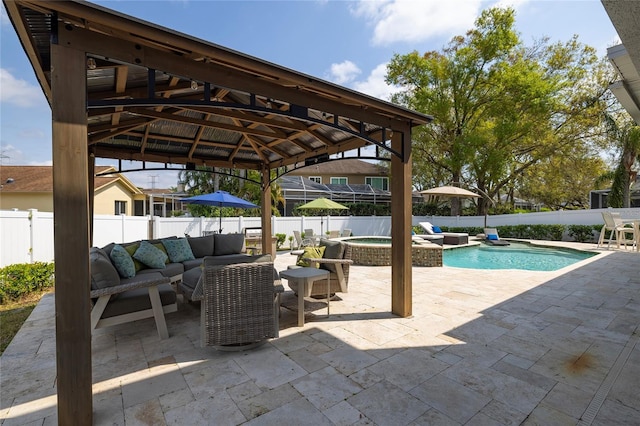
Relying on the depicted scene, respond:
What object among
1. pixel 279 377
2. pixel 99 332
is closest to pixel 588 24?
pixel 279 377

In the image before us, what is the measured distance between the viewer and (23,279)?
5.85 meters

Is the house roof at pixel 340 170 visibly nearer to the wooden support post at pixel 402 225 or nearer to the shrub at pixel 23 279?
the shrub at pixel 23 279

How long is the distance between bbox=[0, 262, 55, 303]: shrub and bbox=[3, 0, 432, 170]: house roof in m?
2.54

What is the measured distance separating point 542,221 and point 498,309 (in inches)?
576

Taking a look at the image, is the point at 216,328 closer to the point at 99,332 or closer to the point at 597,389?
the point at 99,332

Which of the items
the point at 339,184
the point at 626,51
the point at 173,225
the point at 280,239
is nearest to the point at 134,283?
the point at 626,51

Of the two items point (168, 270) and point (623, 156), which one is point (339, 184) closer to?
point (623, 156)

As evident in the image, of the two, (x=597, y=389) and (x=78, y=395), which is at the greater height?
(x=78, y=395)

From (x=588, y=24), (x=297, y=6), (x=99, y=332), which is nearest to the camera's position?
(x=99, y=332)

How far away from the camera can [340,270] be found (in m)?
5.06

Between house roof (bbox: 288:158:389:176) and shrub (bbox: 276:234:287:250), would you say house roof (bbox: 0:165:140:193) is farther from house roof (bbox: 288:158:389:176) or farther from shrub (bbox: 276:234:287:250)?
house roof (bbox: 288:158:389:176)

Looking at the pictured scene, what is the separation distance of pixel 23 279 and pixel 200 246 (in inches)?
125

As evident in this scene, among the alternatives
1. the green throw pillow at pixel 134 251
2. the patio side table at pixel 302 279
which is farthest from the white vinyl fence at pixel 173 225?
the patio side table at pixel 302 279

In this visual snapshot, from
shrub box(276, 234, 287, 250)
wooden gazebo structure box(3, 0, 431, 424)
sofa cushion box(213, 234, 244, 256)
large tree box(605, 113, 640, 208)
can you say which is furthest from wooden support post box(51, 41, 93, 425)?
large tree box(605, 113, 640, 208)
